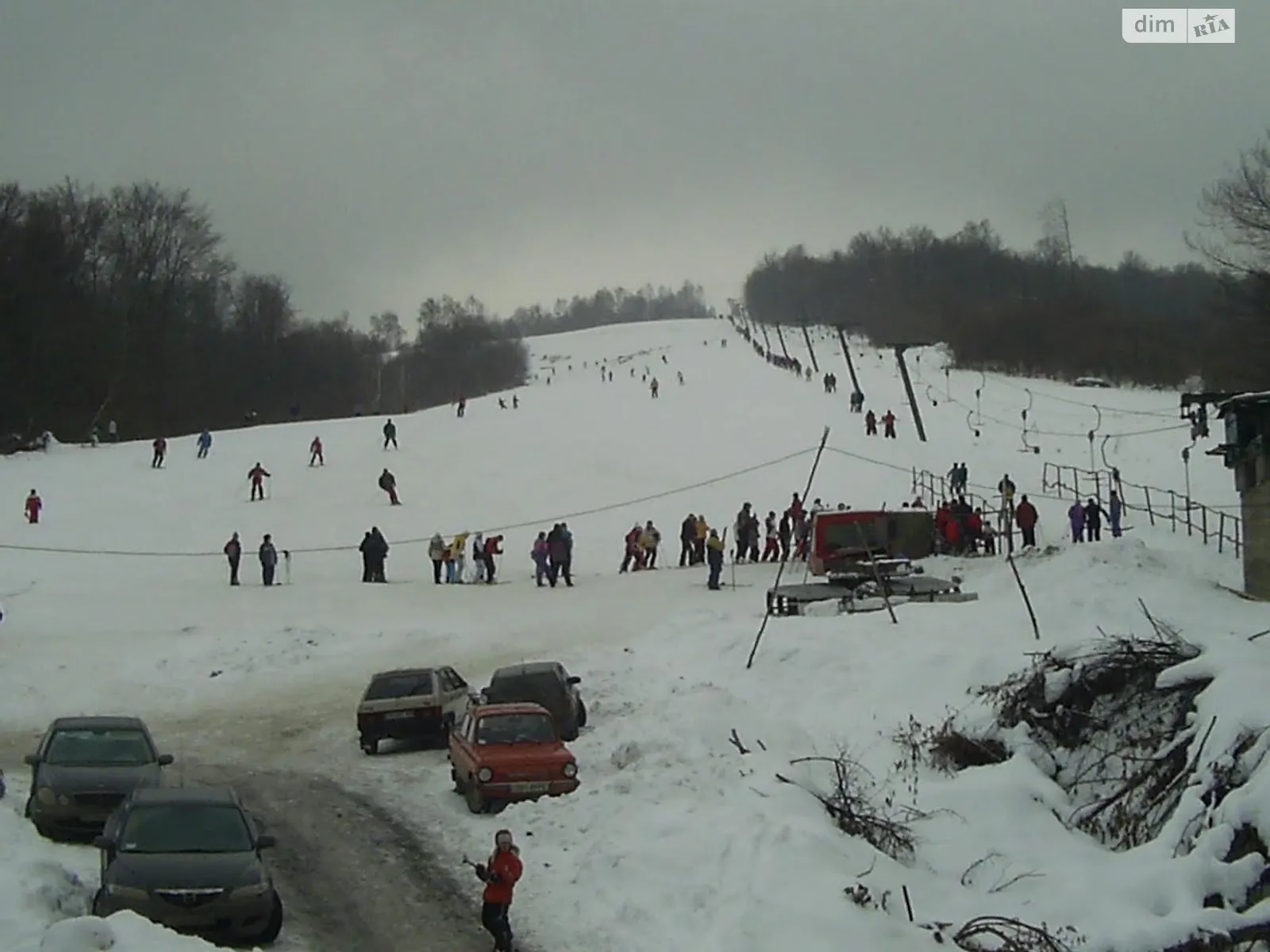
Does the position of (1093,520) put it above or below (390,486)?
below

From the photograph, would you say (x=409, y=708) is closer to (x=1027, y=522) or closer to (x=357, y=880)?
(x=357, y=880)

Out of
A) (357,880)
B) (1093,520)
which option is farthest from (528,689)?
(1093,520)

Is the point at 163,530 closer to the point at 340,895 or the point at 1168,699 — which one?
the point at 340,895

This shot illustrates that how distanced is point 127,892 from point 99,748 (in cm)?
592

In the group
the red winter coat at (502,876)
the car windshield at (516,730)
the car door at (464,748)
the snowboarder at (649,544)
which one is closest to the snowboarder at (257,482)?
the snowboarder at (649,544)

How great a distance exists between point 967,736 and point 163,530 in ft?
118

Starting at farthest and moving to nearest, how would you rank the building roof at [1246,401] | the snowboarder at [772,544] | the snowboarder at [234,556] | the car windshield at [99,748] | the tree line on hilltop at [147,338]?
the tree line on hilltop at [147,338]
the snowboarder at [772,544]
the snowboarder at [234,556]
the building roof at [1246,401]
the car windshield at [99,748]

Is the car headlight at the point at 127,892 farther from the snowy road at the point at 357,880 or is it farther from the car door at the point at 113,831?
the snowy road at the point at 357,880

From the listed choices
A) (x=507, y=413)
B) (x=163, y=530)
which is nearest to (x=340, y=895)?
(x=163, y=530)

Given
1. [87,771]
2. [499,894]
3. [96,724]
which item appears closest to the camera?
[499,894]

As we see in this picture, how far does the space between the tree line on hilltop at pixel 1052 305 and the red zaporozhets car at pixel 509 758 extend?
41.8 meters

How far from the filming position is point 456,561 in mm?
40062

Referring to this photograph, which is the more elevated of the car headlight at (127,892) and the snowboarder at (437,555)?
the car headlight at (127,892)

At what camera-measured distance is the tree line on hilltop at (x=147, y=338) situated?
238ft
